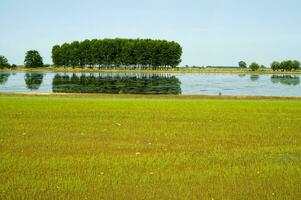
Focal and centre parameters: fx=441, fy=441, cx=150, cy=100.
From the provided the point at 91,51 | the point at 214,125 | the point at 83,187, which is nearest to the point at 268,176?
the point at 83,187

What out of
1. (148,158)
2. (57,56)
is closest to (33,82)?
(148,158)

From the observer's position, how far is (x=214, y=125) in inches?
747

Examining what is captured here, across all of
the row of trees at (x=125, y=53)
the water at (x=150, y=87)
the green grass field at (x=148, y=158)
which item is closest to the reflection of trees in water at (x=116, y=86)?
the water at (x=150, y=87)

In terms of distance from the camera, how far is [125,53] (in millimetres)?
172250

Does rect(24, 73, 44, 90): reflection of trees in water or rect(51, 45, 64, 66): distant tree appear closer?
rect(24, 73, 44, 90): reflection of trees in water

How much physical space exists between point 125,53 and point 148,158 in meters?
162

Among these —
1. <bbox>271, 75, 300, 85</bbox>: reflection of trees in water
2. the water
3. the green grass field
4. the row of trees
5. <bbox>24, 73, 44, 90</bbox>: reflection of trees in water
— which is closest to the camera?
the green grass field

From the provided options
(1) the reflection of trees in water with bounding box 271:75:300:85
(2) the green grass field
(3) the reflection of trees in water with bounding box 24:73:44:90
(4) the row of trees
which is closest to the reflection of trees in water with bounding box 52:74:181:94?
(3) the reflection of trees in water with bounding box 24:73:44:90

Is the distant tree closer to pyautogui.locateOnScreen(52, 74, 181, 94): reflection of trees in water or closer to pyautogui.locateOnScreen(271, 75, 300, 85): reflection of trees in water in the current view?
pyautogui.locateOnScreen(271, 75, 300, 85): reflection of trees in water

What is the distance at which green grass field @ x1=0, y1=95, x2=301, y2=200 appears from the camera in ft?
29.8

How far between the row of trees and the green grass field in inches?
6079

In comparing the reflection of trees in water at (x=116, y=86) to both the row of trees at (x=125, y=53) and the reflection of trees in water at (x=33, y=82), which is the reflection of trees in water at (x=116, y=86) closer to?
the reflection of trees in water at (x=33, y=82)

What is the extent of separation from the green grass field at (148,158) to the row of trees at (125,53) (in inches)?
6079

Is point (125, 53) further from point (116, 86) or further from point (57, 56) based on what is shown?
point (116, 86)
